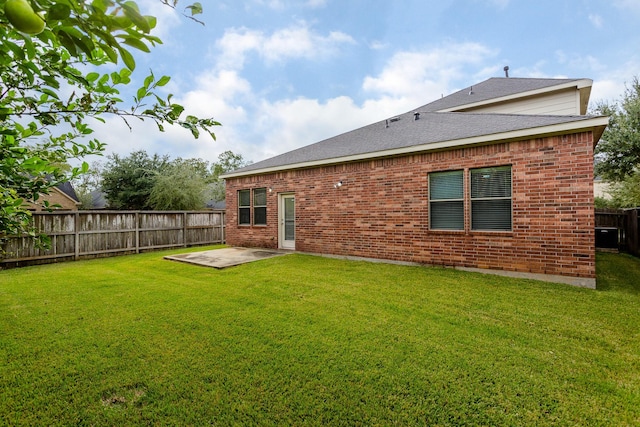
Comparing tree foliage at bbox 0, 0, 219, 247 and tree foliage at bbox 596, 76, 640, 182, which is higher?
tree foliage at bbox 596, 76, 640, 182

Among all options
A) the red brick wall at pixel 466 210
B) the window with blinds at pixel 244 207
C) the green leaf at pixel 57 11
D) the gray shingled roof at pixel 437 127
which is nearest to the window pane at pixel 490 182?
the red brick wall at pixel 466 210

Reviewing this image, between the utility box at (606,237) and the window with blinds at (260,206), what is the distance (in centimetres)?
1146

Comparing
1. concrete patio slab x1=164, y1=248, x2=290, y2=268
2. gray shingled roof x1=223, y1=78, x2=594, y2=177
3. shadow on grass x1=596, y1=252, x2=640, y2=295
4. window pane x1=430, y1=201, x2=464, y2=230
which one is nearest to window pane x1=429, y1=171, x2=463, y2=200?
window pane x1=430, y1=201, x2=464, y2=230

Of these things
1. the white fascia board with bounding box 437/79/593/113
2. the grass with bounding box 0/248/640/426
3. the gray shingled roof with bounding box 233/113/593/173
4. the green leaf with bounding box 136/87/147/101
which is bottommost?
the grass with bounding box 0/248/640/426

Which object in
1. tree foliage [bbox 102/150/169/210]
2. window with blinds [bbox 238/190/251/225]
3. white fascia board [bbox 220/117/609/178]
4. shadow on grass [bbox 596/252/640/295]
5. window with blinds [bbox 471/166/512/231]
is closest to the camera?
white fascia board [bbox 220/117/609/178]

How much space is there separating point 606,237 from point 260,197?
11.9 meters

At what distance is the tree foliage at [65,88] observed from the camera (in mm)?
646

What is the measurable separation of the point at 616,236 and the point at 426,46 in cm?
944

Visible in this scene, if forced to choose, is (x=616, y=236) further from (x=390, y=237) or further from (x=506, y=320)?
(x=506, y=320)

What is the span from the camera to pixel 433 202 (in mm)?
6762

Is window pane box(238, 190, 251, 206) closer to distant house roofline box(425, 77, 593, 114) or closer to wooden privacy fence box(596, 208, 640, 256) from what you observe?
distant house roofline box(425, 77, 593, 114)

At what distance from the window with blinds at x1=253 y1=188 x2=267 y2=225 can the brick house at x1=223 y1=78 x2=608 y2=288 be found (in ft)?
0.12

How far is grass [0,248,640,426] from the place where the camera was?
206 centimetres

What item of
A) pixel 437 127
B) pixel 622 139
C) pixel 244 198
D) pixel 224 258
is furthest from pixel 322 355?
pixel 622 139
